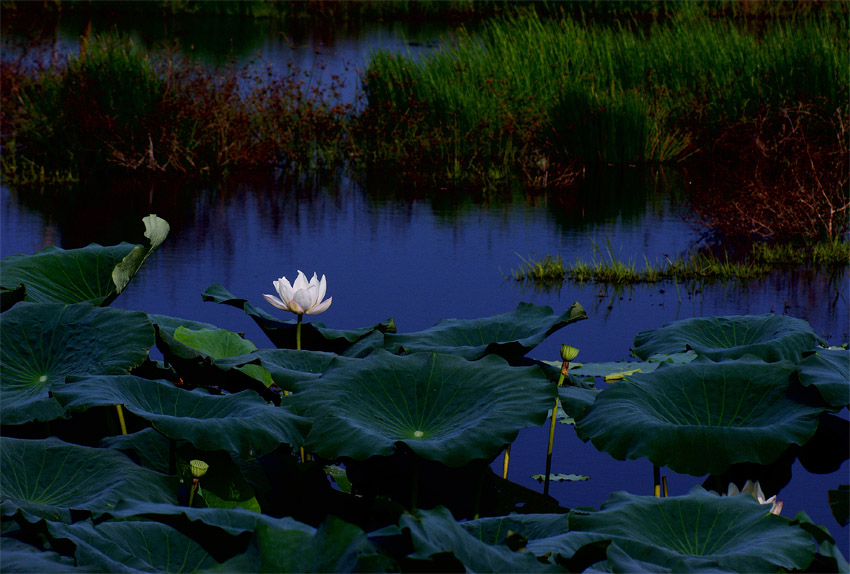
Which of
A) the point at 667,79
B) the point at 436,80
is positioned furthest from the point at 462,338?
the point at 667,79

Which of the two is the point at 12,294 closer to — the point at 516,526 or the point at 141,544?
the point at 141,544

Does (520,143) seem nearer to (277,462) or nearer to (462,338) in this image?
(462,338)

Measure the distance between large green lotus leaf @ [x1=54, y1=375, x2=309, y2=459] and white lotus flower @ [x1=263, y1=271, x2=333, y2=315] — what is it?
0.88 meters

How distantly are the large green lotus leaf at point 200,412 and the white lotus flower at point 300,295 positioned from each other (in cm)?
88

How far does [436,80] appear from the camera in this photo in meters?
13.1

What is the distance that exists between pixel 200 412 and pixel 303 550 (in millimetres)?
Answer: 1185

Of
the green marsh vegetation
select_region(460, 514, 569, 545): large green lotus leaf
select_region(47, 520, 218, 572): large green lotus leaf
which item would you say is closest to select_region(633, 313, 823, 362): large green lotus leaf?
the green marsh vegetation

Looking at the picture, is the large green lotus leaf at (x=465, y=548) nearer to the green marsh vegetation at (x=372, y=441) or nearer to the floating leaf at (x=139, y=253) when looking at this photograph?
the green marsh vegetation at (x=372, y=441)

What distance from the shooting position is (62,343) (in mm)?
3436

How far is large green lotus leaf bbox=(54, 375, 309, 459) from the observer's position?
2.71 metres

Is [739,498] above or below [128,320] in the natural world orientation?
below

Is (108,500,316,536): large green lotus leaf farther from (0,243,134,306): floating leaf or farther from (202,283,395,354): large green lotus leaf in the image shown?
(0,243,134,306): floating leaf

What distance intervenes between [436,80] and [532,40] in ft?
6.64

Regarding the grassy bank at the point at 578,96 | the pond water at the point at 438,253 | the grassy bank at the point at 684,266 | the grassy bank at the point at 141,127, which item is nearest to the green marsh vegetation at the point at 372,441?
the pond water at the point at 438,253
